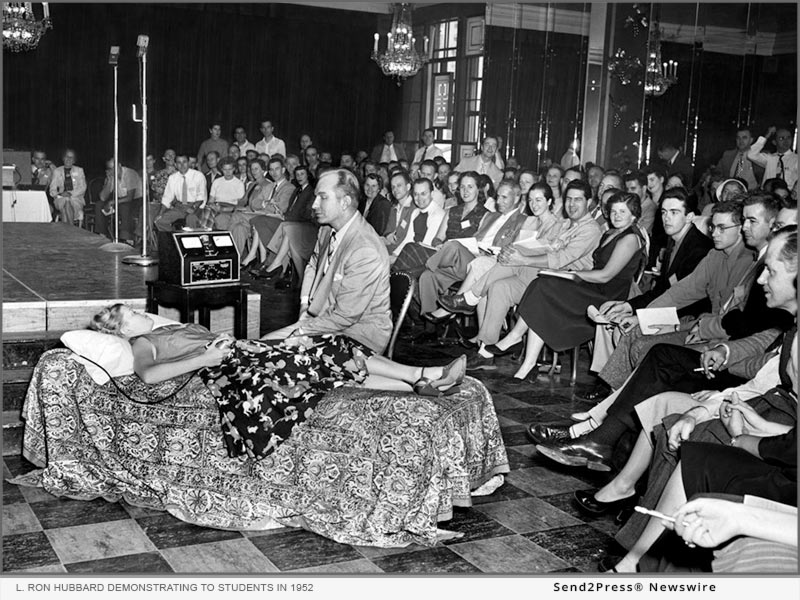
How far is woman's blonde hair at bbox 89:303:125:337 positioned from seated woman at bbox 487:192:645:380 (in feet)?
7.82

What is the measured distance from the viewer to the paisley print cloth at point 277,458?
9.64ft

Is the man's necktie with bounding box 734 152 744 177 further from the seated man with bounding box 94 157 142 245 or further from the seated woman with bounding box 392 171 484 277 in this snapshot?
the seated man with bounding box 94 157 142 245

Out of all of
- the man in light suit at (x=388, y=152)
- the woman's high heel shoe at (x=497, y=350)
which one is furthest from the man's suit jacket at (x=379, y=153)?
the woman's high heel shoe at (x=497, y=350)

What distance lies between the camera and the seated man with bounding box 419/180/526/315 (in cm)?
622

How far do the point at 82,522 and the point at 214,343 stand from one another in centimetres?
68

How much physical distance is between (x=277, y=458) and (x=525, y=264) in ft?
9.46

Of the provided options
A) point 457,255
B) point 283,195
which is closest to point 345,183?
point 457,255

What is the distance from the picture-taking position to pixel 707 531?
6.36 ft

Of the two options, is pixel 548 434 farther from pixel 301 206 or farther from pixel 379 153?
pixel 379 153

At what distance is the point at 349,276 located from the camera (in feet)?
11.0

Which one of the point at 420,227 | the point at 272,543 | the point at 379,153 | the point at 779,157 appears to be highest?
the point at 779,157

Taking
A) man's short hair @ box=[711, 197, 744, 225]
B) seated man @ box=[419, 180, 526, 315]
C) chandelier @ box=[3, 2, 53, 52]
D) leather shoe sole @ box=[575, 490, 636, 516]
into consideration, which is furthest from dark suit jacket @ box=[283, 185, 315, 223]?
leather shoe sole @ box=[575, 490, 636, 516]

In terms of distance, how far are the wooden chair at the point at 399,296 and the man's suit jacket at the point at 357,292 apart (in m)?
0.29

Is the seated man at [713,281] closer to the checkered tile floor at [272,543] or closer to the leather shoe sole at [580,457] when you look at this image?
the leather shoe sole at [580,457]
